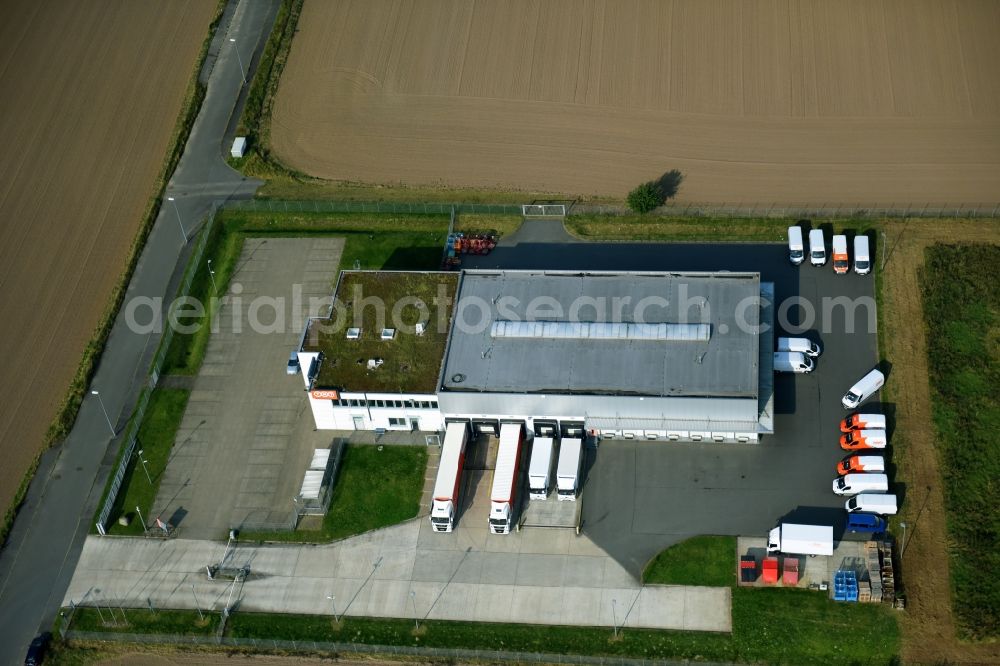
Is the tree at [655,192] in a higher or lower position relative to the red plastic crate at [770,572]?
higher

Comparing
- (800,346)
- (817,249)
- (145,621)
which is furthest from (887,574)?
(145,621)

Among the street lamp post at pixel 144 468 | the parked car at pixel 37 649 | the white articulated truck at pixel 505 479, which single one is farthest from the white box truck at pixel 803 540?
the parked car at pixel 37 649

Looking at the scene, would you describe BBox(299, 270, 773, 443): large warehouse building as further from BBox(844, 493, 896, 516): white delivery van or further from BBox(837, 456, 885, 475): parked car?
BBox(844, 493, 896, 516): white delivery van

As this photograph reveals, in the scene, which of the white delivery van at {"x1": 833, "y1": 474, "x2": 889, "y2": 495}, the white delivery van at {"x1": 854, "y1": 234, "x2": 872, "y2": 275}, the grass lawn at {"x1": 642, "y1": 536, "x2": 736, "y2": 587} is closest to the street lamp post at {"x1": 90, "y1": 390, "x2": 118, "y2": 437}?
the grass lawn at {"x1": 642, "y1": 536, "x2": 736, "y2": 587}

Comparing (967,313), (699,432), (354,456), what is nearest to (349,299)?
(354,456)

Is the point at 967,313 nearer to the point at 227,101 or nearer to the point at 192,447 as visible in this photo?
the point at 192,447

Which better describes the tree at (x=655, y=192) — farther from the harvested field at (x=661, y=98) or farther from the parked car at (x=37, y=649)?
the parked car at (x=37, y=649)

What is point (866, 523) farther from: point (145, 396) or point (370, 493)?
point (145, 396)
